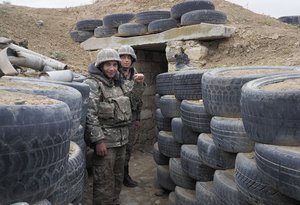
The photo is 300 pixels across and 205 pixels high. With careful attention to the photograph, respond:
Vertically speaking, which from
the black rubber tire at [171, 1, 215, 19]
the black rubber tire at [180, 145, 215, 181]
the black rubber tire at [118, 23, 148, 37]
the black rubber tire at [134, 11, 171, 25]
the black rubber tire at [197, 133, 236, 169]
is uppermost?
the black rubber tire at [171, 1, 215, 19]

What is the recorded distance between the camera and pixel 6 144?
1465 mm

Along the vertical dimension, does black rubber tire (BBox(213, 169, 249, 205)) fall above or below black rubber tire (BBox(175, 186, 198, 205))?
above

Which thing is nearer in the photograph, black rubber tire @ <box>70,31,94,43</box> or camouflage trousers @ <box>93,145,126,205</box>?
camouflage trousers @ <box>93,145,126,205</box>

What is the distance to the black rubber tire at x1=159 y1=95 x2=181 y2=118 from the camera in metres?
4.73

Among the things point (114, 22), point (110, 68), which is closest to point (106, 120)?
point (110, 68)

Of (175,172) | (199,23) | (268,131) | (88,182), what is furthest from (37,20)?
(268,131)

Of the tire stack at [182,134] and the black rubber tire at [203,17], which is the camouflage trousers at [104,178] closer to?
the tire stack at [182,134]

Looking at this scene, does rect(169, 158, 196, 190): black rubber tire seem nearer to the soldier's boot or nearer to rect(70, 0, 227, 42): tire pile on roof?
the soldier's boot

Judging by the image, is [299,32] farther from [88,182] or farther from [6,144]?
[6,144]

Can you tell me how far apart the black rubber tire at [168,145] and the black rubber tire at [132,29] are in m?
2.86

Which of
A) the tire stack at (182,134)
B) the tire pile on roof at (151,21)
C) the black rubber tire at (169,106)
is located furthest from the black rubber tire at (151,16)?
the black rubber tire at (169,106)

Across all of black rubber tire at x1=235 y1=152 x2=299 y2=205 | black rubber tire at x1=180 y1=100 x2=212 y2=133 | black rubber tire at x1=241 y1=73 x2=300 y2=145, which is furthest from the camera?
black rubber tire at x1=180 y1=100 x2=212 y2=133

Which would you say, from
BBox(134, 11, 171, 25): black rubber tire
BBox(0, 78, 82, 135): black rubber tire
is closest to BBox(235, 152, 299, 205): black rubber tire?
BBox(0, 78, 82, 135): black rubber tire

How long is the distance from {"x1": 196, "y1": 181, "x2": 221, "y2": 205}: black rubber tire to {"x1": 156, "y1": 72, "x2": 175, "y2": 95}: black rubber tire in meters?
1.59
